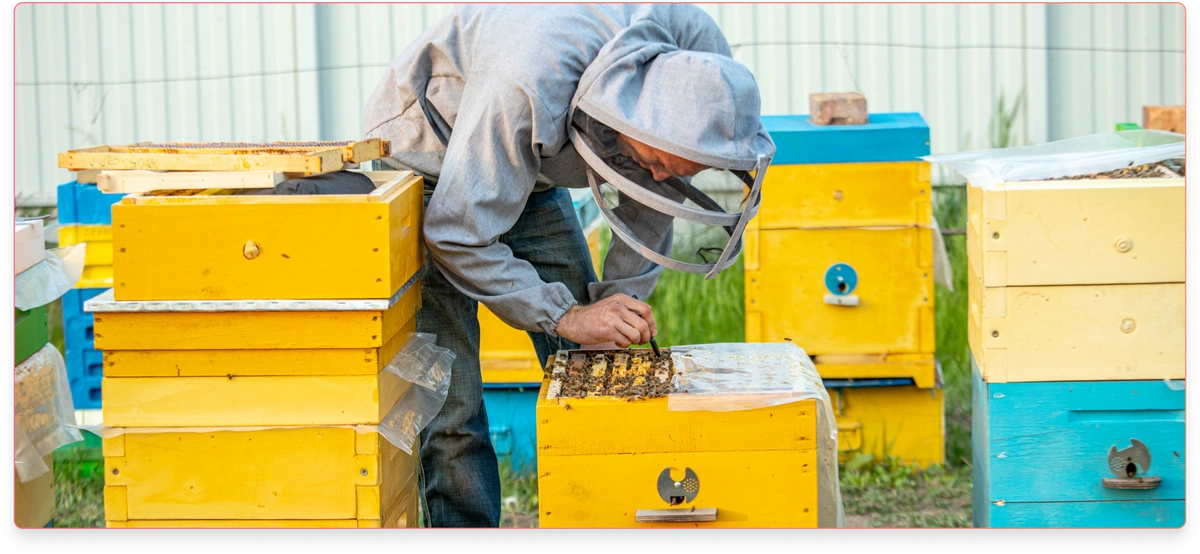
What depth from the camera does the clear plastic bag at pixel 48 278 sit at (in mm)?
2045

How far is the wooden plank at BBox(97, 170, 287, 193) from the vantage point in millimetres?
1760

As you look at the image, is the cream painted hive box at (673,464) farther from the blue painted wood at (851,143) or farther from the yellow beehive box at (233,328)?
the blue painted wood at (851,143)

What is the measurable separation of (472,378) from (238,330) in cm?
75

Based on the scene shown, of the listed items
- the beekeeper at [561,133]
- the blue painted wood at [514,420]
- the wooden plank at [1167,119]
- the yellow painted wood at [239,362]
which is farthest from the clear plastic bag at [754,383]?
the wooden plank at [1167,119]

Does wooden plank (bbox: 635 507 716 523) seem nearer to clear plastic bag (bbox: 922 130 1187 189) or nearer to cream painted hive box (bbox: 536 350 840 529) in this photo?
cream painted hive box (bbox: 536 350 840 529)

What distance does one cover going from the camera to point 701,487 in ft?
5.98

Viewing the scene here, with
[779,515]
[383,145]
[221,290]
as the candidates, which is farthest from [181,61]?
[779,515]

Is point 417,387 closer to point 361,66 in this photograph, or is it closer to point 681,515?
point 681,515

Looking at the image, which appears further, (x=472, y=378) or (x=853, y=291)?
(x=853, y=291)

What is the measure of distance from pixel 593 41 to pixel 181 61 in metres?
3.40

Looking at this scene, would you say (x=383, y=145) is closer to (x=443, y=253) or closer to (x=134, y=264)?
(x=443, y=253)

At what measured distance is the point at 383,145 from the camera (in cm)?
210

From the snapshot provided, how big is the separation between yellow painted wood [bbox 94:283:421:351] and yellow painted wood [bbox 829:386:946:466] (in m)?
1.88

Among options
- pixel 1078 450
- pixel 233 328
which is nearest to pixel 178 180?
pixel 233 328
